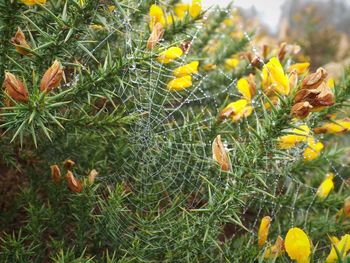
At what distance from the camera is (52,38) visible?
921 millimetres

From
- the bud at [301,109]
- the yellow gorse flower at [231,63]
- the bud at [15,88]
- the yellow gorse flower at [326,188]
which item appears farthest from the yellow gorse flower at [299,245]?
the yellow gorse flower at [231,63]

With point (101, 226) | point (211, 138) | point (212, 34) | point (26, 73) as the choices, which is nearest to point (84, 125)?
point (26, 73)

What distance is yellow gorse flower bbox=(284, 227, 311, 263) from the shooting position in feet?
2.80

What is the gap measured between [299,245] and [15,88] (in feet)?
2.25

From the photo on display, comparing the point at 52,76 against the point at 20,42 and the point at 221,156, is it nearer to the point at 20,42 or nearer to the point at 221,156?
the point at 20,42

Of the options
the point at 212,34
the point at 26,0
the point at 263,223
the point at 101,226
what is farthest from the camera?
the point at 212,34

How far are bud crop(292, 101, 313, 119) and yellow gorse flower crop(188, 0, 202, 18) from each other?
1.86ft

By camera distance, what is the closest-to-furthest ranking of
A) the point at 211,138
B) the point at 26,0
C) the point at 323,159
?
the point at 26,0 → the point at 211,138 → the point at 323,159

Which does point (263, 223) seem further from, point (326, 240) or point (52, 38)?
point (52, 38)

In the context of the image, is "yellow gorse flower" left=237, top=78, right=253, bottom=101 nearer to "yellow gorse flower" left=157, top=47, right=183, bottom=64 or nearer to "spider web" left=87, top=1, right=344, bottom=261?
"spider web" left=87, top=1, right=344, bottom=261

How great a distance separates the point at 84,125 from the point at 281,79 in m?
0.51

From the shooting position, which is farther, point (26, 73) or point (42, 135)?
point (42, 135)

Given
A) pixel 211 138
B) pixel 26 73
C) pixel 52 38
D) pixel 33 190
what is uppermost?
pixel 52 38

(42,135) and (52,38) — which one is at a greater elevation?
(52,38)
